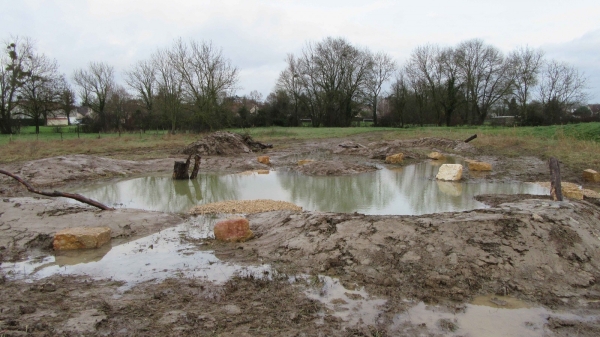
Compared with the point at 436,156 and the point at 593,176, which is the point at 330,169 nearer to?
the point at 436,156

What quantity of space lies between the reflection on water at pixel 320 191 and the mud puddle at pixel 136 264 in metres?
3.05

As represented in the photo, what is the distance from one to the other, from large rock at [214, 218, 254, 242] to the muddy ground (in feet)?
0.49

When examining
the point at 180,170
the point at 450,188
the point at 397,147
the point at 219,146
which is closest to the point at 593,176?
the point at 450,188

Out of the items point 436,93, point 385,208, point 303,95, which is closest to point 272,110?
point 303,95

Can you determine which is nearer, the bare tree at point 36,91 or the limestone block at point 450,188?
the limestone block at point 450,188

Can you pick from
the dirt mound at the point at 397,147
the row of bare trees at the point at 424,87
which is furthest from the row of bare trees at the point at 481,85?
the dirt mound at the point at 397,147

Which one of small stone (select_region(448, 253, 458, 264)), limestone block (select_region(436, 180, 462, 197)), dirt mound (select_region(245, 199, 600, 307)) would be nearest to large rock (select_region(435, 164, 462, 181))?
limestone block (select_region(436, 180, 462, 197))

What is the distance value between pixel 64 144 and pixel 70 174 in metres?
11.9

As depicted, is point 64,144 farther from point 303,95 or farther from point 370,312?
point 303,95

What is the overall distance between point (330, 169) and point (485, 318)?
10.9 metres

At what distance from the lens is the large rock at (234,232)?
20.4 feet

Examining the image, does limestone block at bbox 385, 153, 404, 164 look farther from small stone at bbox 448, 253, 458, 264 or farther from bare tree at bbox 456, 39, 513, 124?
bare tree at bbox 456, 39, 513, 124

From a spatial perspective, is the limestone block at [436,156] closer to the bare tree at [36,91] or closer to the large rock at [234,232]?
the large rock at [234,232]

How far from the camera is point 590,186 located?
37.8ft
